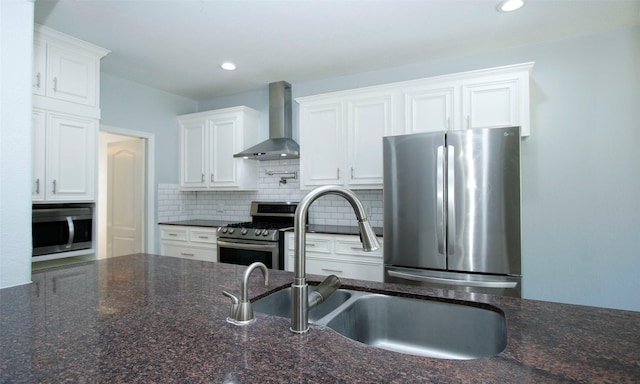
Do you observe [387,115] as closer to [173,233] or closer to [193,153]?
[193,153]

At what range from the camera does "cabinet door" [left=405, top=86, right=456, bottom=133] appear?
2.84 metres

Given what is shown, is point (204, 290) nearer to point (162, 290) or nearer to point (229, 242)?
point (162, 290)

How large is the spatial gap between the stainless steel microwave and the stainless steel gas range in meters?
1.20

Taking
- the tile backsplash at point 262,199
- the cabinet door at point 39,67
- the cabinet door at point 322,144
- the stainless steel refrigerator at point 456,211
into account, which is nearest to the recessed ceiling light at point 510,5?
the stainless steel refrigerator at point 456,211

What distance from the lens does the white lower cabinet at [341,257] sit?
2.90m

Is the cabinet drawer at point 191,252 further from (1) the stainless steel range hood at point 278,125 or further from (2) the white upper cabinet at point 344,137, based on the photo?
(2) the white upper cabinet at point 344,137

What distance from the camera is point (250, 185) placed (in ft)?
13.4

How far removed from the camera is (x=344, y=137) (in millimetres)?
3285

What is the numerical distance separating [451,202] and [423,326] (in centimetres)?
132

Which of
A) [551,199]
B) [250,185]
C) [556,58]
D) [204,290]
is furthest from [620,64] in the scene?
[250,185]

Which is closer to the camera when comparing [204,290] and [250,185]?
[204,290]

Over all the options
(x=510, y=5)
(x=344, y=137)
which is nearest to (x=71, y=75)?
(x=344, y=137)

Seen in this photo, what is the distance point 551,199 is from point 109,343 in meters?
3.23

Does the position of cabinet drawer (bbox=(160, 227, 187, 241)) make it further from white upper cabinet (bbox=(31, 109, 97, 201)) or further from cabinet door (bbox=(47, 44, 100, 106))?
cabinet door (bbox=(47, 44, 100, 106))
